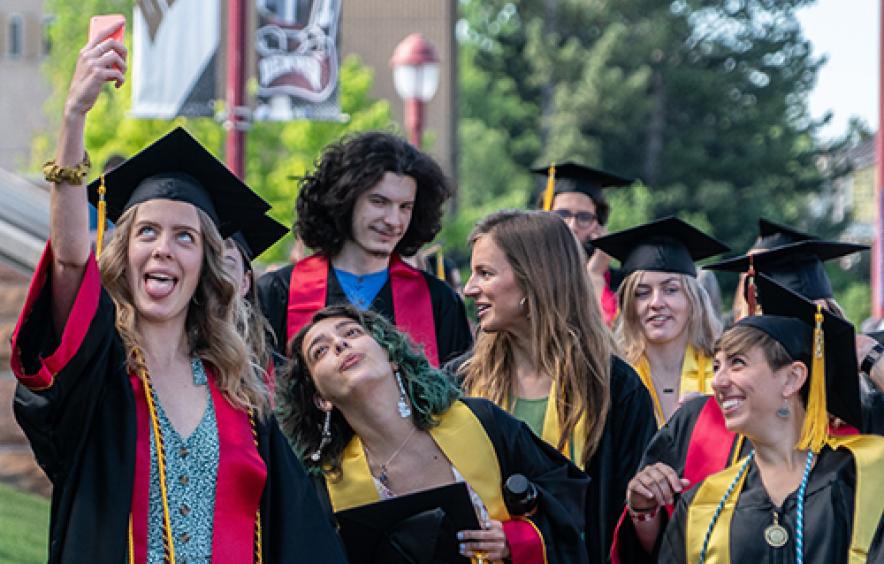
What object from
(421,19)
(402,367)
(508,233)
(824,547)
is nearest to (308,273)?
(508,233)

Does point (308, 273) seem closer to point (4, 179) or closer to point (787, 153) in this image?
point (4, 179)

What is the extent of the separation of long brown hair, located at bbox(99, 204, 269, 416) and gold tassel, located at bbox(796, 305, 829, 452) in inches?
66.9

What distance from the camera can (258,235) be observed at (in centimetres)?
525

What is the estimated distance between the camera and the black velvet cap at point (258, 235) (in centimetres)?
504

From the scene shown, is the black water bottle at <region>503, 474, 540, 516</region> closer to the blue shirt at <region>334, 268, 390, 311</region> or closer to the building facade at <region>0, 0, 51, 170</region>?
the blue shirt at <region>334, 268, 390, 311</region>

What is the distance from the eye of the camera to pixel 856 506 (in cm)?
479

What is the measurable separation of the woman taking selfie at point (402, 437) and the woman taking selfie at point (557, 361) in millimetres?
619

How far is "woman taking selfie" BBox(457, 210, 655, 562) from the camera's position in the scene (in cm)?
546

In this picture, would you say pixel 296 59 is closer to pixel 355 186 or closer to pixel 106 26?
pixel 355 186

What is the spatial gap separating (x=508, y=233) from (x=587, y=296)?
0.35 meters

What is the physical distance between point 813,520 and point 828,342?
568mm

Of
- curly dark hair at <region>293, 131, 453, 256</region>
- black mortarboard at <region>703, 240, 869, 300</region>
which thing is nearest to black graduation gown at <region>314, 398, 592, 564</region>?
black mortarboard at <region>703, 240, 869, 300</region>

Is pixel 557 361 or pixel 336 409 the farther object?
pixel 557 361

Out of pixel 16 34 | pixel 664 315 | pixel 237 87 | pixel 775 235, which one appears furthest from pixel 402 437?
pixel 16 34
